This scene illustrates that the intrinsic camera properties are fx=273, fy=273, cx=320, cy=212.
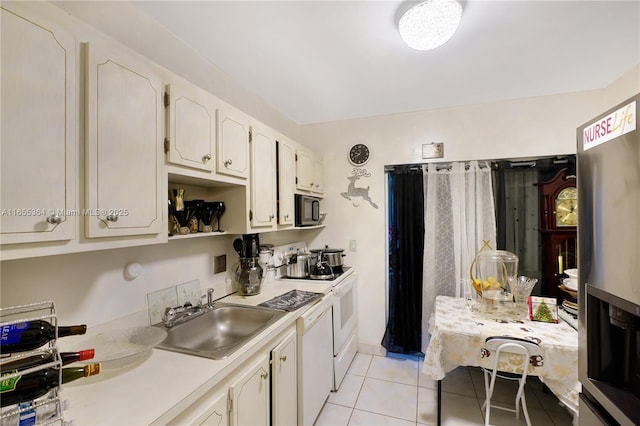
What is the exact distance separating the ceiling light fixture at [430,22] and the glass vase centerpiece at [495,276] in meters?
1.65

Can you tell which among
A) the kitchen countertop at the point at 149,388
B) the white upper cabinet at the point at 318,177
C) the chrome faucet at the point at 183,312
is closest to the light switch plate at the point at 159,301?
the chrome faucet at the point at 183,312

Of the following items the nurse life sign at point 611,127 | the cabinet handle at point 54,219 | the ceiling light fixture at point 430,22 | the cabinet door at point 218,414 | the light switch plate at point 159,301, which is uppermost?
the ceiling light fixture at point 430,22

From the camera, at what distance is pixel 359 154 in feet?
9.75

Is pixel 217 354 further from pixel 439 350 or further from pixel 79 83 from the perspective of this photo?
pixel 439 350

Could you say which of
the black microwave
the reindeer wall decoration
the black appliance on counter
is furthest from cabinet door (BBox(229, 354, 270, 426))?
the reindeer wall decoration

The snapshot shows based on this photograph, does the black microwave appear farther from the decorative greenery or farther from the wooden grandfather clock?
the wooden grandfather clock

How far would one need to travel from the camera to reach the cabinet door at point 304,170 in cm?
248

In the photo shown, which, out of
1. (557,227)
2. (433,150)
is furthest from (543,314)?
(433,150)

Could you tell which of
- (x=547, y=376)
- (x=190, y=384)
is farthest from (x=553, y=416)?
(x=190, y=384)

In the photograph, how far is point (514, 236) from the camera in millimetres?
2596

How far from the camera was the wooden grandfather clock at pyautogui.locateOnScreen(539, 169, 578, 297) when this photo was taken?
7.78 feet

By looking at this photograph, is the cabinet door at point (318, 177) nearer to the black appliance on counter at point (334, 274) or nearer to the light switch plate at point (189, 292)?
the black appliance on counter at point (334, 274)

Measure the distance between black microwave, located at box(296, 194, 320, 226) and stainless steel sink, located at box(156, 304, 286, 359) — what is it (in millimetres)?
954

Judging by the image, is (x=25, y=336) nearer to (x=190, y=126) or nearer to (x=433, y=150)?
(x=190, y=126)
